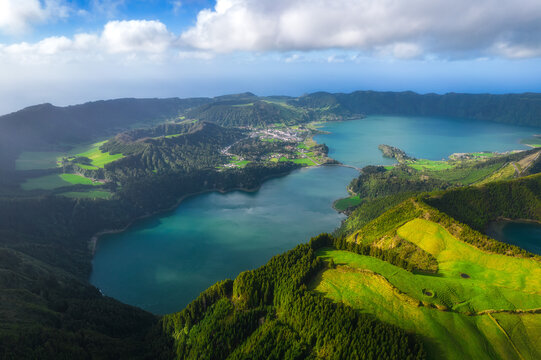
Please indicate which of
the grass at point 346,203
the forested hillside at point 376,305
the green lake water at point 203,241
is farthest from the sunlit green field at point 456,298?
the grass at point 346,203

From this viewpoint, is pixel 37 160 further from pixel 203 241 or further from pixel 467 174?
pixel 467 174

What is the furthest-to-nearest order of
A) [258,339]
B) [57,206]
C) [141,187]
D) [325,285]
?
[141,187] < [57,206] < [325,285] < [258,339]

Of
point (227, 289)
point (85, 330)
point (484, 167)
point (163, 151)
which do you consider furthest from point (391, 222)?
point (163, 151)

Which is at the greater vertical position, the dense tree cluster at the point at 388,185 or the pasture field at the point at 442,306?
the pasture field at the point at 442,306

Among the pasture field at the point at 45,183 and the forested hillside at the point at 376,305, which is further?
the pasture field at the point at 45,183

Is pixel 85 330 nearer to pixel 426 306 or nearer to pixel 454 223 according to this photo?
pixel 426 306

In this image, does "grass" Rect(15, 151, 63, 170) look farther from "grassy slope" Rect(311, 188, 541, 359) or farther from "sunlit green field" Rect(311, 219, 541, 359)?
"sunlit green field" Rect(311, 219, 541, 359)

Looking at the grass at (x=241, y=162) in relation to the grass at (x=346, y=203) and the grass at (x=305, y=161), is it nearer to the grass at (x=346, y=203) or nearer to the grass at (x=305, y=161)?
the grass at (x=305, y=161)

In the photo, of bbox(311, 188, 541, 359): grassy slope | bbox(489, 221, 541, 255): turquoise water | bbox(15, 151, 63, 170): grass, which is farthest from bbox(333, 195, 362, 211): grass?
bbox(15, 151, 63, 170): grass
